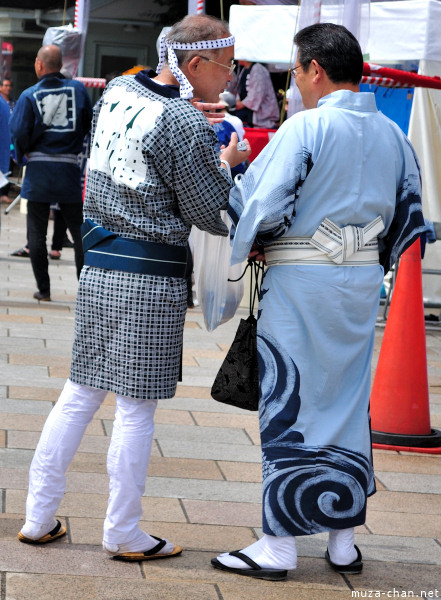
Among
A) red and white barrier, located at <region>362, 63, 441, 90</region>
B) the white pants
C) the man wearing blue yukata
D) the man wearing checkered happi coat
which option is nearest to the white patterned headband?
the man wearing checkered happi coat

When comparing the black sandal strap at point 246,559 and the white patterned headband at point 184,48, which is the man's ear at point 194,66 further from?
the black sandal strap at point 246,559

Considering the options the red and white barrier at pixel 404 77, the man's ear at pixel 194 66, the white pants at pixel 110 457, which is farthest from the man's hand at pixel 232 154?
the red and white barrier at pixel 404 77

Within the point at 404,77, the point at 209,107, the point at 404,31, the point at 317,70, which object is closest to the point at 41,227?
the point at 404,77

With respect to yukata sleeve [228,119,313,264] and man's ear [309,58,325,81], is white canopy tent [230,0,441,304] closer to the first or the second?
man's ear [309,58,325,81]

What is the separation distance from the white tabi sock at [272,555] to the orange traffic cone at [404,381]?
1.67 m

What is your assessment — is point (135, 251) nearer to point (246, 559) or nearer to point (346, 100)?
point (346, 100)

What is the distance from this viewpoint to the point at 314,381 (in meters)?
3.21

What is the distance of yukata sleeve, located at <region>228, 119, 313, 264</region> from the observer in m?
3.08

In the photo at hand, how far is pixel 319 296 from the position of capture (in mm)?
3182

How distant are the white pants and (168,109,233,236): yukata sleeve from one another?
2.06 ft

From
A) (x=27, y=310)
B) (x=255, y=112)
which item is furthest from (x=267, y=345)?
(x=255, y=112)

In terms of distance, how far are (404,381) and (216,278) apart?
5.28ft

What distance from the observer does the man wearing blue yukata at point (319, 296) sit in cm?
314

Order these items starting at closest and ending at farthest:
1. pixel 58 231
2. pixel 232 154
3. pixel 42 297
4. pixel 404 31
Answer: pixel 232 154 < pixel 404 31 < pixel 42 297 < pixel 58 231
